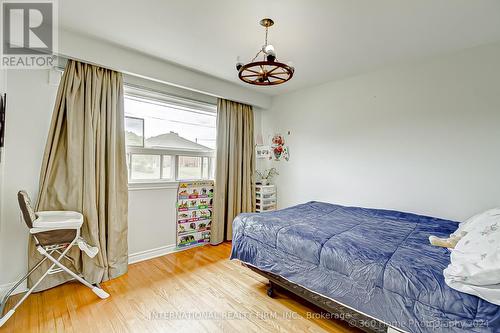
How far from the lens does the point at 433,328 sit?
1.21 meters

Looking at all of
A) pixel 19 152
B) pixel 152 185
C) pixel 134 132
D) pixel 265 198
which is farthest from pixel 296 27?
pixel 19 152

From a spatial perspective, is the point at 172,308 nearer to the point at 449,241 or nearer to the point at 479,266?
the point at 479,266

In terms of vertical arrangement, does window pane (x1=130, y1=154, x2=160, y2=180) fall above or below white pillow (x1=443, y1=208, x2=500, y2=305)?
above

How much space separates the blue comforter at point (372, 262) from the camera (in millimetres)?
1198

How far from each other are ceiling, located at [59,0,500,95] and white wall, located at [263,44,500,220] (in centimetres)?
31

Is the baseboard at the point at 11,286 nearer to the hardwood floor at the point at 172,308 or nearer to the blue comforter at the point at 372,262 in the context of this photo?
the hardwood floor at the point at 172,308

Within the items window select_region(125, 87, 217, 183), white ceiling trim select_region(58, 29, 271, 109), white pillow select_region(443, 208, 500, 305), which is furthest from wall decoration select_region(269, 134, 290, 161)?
white pillow select_region(443, 208, 500, 305)

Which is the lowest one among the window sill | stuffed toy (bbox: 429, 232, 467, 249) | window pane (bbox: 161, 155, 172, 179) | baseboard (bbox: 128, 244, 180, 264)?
baseboard (bbox: 128, 244, 180, 264)

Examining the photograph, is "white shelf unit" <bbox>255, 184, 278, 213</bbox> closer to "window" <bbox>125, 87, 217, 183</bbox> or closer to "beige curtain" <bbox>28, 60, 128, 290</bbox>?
"window" <bbox>125, 87, 217, 183</bbox>

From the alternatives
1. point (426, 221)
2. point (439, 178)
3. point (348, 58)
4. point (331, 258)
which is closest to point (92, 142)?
point (331, 258)

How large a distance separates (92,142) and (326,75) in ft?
9.90

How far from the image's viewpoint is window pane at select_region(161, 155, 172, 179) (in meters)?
3.17

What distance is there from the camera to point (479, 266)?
1147 millimetres

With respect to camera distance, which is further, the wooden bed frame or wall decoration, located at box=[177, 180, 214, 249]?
wall decoration, located at box=[177, 180, 214, 249]
